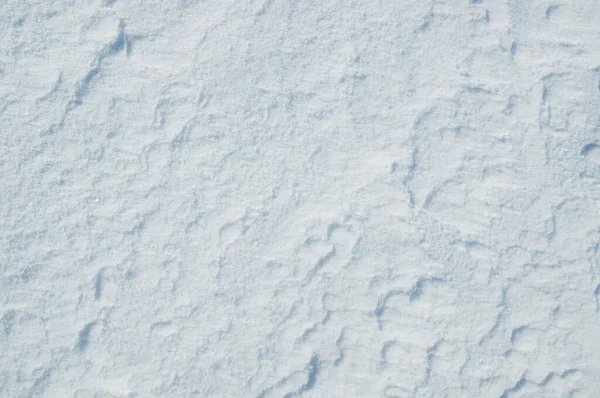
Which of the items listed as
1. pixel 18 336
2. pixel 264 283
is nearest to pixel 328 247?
pixel 264 283

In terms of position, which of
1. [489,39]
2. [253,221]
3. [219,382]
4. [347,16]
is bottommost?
[219,382]

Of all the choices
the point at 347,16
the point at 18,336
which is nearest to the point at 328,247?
the point at 347,16

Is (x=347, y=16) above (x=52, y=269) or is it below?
above

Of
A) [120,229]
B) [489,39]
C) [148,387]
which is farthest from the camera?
[489,39]

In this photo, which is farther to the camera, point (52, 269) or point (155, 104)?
point (155, 104)

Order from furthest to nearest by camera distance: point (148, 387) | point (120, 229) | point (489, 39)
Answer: point (489, 39) → point (120, 229) → point (148, 387)

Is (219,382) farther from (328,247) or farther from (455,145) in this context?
(455,145)
